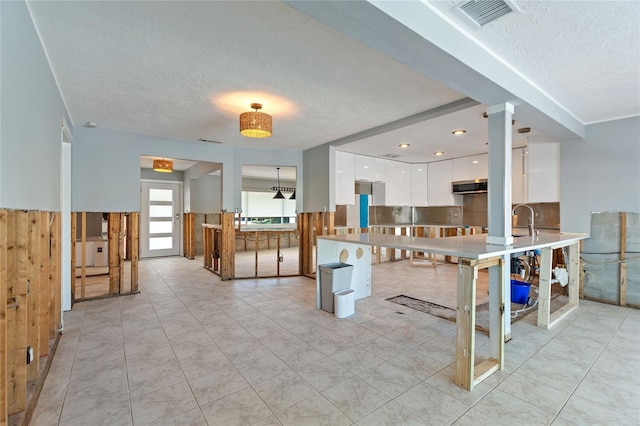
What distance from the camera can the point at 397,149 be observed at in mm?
5633

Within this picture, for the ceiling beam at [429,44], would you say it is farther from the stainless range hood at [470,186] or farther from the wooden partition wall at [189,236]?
the wooden partition wall at [189,236]

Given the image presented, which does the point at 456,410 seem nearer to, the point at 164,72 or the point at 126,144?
the point at 164,72

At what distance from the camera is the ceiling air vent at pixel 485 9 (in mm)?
1756

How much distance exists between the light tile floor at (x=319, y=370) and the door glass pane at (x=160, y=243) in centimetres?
430

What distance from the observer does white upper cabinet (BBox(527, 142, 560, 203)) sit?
452 cm

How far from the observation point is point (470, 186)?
625 cm

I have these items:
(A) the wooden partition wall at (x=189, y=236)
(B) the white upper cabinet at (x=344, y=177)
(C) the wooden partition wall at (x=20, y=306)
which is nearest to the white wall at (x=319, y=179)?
(B) the white upper cabinet at (x=344, y=177)

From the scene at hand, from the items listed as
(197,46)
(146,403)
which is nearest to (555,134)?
(197,46)

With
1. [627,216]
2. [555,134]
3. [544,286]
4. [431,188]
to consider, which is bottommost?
[544,286]

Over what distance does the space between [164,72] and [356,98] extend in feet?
6.34

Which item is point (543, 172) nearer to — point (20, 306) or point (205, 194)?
point (20, 306)

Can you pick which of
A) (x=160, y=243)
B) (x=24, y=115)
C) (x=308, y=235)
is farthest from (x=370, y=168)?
(x=160, y=243)

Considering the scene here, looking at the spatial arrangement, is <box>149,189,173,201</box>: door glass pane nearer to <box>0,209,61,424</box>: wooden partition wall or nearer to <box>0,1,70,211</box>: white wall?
<box>0,1,70,211</box>: white wall

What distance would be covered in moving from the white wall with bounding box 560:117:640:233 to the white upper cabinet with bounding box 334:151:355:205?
330 centimetres
